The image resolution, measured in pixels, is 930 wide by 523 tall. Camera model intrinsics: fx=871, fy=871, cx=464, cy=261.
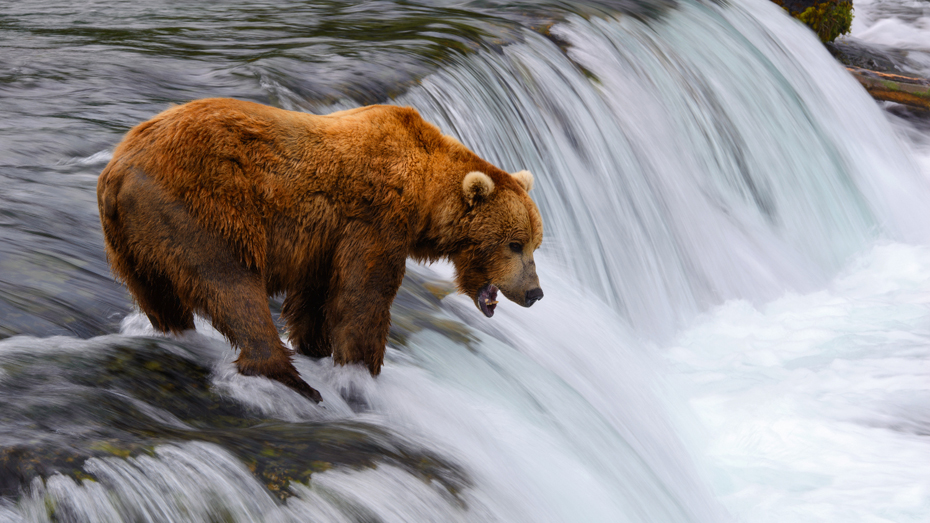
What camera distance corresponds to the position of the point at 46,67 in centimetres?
685

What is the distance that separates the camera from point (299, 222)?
314cm

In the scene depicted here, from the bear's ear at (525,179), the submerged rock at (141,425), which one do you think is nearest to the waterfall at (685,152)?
the bear's ear at (525,179)

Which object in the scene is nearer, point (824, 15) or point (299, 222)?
point (299, 222)

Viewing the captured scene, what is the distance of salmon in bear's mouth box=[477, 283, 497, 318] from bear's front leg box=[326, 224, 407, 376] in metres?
0.41

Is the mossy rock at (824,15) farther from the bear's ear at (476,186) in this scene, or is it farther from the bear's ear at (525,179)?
the bear's ear at (476,186)

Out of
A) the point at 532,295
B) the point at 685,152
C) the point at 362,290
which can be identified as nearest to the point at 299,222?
the point at 362,290

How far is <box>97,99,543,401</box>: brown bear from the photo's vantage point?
2.91 metres

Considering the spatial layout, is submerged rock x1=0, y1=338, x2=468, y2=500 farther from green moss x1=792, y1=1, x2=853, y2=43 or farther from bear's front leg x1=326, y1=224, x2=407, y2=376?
green moss x1=792, y1=1, x2=853, y2=43

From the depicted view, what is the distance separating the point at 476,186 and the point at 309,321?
0.88 meters

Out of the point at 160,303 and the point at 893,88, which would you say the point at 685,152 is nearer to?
the point at 893,88

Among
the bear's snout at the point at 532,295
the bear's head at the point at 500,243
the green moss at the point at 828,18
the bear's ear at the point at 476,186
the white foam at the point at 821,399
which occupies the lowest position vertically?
the white foam at the point at 821,399

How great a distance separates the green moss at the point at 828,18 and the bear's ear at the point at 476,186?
10.9 meters

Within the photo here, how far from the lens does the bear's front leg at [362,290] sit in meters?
3.19

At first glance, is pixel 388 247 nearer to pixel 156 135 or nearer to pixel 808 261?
pixel 156 135
